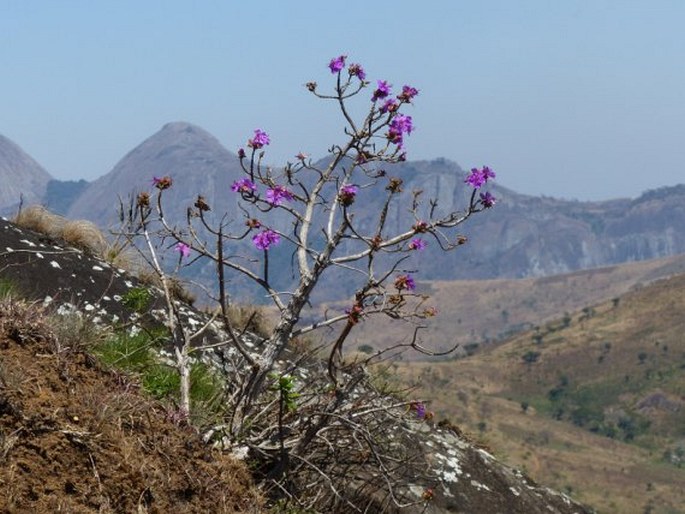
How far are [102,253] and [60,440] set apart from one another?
7979mm

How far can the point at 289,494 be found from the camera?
5.97 m

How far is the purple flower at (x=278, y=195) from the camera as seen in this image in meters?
6.69

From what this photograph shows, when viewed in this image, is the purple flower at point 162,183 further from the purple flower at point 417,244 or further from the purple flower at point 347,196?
the purple flower at point 417,244

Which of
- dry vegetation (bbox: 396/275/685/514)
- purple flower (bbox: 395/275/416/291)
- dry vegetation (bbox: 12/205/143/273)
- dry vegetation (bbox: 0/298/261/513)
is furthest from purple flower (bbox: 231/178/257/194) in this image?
dry vegetation (bbox: 396/275/685/514)

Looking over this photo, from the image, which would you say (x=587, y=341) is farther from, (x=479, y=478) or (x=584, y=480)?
(x=479, y=478)

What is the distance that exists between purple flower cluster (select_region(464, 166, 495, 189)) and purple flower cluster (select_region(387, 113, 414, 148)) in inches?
24.9

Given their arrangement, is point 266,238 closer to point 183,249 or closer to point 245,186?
point 245,186

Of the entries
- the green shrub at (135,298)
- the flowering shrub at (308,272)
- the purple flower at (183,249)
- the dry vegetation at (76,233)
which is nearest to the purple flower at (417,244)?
the flowering shrub at (308,272)

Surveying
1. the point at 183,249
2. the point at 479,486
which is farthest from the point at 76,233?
the point at 479,486

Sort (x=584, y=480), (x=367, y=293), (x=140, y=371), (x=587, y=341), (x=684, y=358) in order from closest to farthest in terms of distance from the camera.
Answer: (x=367, y=293) < (x=140, y=371) < (x=584, y=480) < (x=684, y=358) < (x=587, y=341)

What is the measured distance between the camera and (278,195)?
22.1 ft

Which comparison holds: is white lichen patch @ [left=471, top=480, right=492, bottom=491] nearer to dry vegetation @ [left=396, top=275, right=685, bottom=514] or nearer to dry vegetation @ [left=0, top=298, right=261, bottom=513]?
dry vegetation @ [left=0, top=298, right=261, bottom=513]

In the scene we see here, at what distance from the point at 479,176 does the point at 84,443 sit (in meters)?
3.58

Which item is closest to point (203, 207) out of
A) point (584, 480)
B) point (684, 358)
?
point (584, 480)
